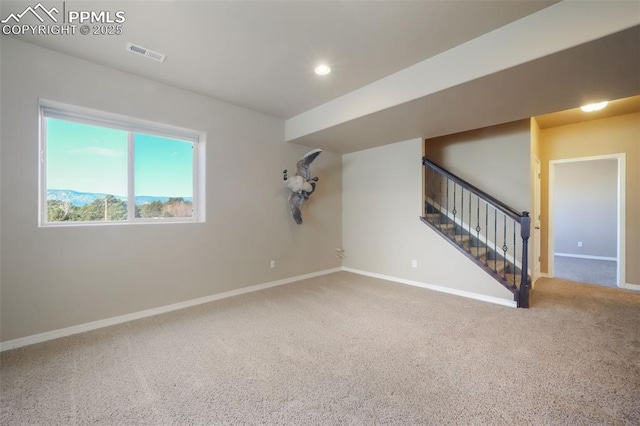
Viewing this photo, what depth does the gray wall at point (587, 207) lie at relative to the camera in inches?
244

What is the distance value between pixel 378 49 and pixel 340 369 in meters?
2.71

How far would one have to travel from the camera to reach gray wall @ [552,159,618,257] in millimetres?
6188

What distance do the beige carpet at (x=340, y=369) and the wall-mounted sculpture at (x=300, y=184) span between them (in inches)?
64.3

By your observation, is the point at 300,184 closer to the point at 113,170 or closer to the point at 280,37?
the point at 280,37

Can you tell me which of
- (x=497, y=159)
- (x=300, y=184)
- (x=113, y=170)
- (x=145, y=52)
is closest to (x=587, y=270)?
(x=497, y=159)

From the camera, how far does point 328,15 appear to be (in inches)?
75.9

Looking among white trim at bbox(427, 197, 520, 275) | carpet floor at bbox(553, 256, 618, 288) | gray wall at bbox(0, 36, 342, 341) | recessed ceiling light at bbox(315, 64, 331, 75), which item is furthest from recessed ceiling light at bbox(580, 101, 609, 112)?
gray wall at bbox(0, 36, 342, 341)

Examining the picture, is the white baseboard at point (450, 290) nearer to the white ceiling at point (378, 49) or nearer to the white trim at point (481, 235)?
the white trim at point (481, 235)

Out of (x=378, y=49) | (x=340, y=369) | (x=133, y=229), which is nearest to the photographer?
(x=340, y=369)

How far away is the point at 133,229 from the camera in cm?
279

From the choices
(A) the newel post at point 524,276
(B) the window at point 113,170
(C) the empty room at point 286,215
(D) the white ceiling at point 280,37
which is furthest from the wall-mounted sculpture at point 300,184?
(A) the newel post at point 524,276

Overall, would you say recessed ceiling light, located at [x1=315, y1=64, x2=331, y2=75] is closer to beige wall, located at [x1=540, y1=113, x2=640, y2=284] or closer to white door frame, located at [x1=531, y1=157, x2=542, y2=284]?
white door frame, located at [x1=531, y1=157, x2=542, y2=284]

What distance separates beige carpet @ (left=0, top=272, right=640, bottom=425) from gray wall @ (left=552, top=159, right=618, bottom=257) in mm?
4637

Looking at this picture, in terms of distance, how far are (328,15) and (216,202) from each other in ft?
8.17
